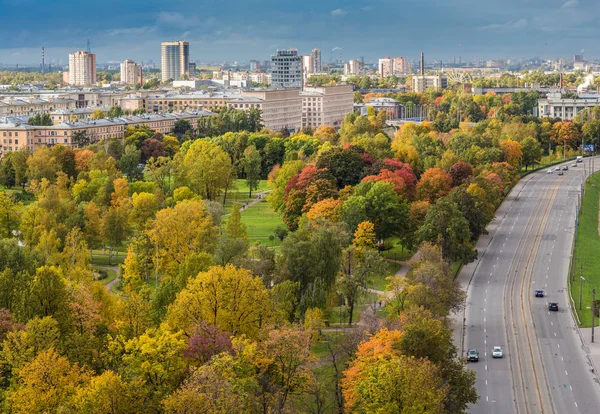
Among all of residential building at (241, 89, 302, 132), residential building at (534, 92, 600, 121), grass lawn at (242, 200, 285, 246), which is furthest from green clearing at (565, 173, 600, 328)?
residential building at (534, 92, 600, 121)

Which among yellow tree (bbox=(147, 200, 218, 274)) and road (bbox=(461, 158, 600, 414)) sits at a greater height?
yellow tree (bbox=(147, 200, 218, 274))

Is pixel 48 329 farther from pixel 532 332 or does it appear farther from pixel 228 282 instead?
pixel 532 332

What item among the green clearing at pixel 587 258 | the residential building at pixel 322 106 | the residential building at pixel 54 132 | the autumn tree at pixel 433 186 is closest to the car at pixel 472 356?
the green clearing at pixel 587 258

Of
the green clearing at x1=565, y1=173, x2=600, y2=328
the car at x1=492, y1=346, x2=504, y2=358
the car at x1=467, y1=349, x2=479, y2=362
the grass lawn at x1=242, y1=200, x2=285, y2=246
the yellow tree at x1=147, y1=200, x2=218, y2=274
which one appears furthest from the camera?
the grass lawn at x1=242, y1=200, x2=285, y2=246

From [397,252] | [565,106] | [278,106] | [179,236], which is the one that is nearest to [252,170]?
[397,252]

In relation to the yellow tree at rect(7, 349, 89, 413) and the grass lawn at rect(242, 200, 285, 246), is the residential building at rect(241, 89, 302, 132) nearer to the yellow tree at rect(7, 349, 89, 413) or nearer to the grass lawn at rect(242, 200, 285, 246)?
the grass lawn at rect(242, 200, 285, 246)

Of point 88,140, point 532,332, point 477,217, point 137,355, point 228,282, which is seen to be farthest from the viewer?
point 88,140

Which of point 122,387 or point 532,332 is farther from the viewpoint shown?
point 532,332

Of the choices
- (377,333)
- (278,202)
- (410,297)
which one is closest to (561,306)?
(410,297)
